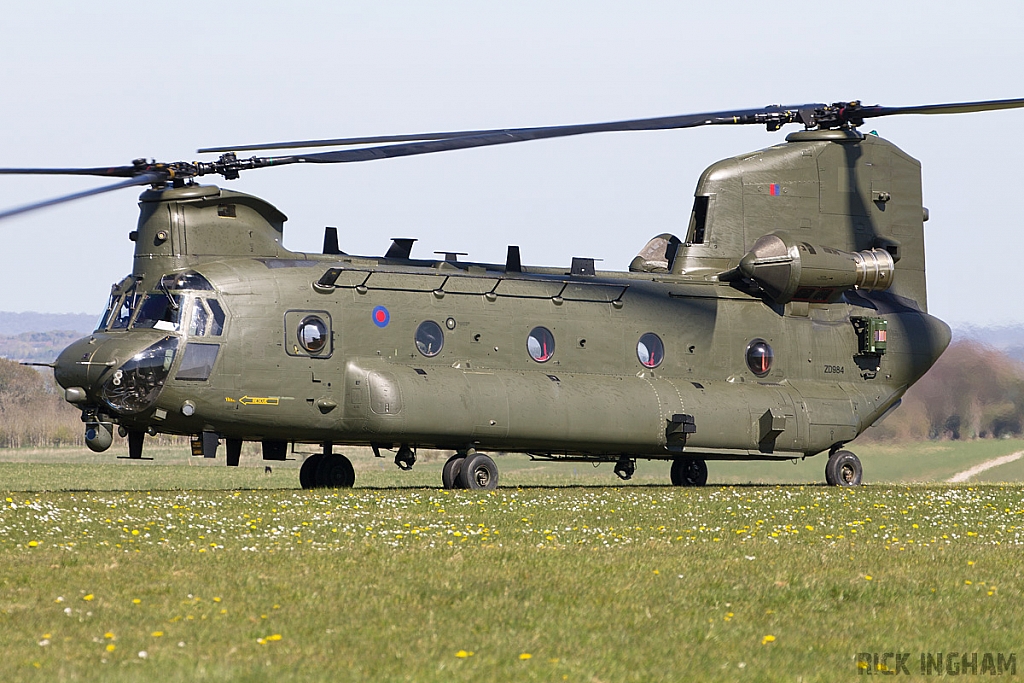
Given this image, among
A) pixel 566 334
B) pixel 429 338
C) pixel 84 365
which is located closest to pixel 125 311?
pixel 84 365

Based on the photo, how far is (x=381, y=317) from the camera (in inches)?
930

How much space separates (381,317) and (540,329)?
3340mm

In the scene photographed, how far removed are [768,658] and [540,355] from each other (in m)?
15.4

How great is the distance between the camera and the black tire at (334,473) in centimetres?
2581

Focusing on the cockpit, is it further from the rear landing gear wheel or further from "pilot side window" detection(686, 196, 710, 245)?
"pilot side window" detection(686, 196, 710, 245)

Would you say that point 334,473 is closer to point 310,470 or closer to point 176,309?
point 310,470

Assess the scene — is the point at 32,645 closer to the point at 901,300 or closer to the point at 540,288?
the point at 540,288

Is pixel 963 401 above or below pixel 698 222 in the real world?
below

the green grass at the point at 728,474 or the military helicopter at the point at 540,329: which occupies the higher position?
the military helicopter at the point at 540,329

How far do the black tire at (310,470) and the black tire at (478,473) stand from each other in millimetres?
3460

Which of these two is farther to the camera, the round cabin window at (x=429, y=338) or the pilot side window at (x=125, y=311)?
the round cabin window at (x=429, y=338)

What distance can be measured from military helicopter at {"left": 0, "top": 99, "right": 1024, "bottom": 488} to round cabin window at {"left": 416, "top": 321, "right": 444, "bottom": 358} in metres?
0.03

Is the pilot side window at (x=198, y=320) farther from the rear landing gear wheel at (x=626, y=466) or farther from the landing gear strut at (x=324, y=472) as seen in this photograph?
the rear landing gear wheel at (x=626, y=466)

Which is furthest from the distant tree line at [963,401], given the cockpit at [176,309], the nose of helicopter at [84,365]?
the nose of helicopter at [84,365]
